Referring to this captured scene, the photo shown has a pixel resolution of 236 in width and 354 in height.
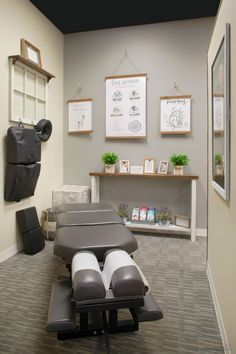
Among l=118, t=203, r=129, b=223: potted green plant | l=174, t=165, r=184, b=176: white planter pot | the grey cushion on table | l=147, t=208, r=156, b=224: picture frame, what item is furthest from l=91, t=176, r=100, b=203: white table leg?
the grey cushion on table

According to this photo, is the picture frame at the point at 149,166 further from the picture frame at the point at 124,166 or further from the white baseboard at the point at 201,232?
the white baseboard at the point at 201,232

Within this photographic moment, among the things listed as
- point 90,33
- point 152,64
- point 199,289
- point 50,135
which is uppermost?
point 90,33

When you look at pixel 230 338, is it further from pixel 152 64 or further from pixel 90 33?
pixel 90 33

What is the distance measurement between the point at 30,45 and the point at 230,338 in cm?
332

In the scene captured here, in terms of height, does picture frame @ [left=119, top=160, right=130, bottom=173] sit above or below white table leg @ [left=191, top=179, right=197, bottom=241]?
above

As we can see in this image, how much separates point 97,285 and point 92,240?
450 mm

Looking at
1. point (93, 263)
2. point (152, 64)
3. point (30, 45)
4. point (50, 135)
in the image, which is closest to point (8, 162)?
point (50, 135)

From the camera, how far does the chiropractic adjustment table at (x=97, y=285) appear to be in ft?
4.23

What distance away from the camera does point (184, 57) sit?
3512 millimetres

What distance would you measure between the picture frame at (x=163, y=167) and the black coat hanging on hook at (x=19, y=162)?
1624 millimetres

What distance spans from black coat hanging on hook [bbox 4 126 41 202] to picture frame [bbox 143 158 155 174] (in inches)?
58.4

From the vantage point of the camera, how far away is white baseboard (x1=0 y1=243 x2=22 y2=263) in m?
2.71

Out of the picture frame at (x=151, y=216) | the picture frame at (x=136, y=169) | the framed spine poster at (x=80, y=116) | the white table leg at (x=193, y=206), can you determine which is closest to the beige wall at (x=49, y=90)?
the framed spine poster at (x=80, y=116)

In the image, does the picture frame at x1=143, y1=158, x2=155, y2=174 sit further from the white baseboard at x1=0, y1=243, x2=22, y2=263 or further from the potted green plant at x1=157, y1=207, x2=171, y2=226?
the white baseboard at x1=0, y1=243, x2=22, y2=263
